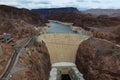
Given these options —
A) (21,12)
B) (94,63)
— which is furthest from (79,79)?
(21,12)

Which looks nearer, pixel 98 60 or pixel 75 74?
pixel 98 60

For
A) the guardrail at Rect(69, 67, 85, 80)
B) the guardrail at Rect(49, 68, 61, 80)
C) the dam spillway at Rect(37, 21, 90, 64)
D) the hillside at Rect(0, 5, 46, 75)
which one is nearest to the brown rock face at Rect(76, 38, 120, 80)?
the guardrail at Rect(69, 67, 85, 80)

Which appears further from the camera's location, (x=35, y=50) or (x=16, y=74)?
(x=35, y=50)

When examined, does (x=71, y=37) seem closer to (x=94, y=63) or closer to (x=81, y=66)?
(x=81, y=66)

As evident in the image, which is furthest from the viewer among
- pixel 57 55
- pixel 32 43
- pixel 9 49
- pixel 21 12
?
pixel 21 12

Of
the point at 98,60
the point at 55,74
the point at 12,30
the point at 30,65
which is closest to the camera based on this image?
the point at 30,65

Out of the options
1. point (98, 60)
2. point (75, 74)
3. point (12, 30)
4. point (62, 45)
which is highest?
point (12, 30)

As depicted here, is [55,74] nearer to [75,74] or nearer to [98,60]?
[75,74]

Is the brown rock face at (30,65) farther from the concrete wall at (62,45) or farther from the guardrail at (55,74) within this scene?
the concrete wall at (62,45)

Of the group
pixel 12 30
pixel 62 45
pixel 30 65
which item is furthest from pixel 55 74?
pixel 12 30
